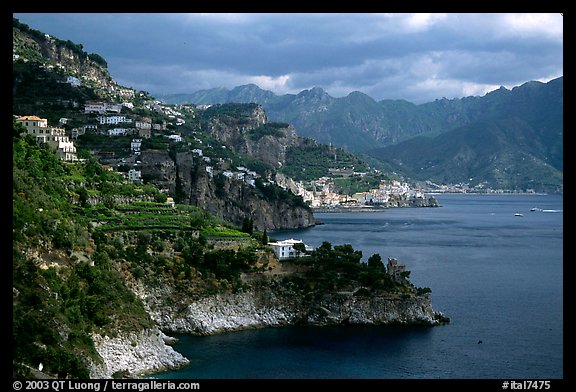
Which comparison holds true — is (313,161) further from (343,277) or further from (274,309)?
(274,309)

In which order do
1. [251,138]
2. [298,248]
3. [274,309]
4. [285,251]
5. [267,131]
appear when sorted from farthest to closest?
[267,131] → [251,138] → [298,248] → [285,251] → [274,309]

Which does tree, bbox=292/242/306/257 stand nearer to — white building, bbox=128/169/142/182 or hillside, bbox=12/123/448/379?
hillside, bbox=12/123/448/379

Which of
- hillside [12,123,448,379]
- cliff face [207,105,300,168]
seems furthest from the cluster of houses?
hillside [12,123,448,379]

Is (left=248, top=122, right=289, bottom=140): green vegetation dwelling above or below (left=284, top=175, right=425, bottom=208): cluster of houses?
above

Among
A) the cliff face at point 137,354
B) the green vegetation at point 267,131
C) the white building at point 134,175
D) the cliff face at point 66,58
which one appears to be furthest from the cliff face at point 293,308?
the green vegetation at point 267,131

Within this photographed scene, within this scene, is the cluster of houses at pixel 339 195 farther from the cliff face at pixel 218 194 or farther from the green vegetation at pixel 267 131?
the cliff face at pixel 218 194

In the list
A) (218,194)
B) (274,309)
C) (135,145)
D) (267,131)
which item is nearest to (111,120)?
(135,145)
